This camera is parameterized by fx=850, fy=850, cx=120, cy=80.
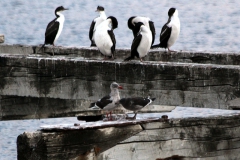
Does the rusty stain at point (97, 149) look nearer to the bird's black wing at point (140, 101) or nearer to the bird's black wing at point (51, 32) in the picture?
the bird's black wing at point (140, 101)

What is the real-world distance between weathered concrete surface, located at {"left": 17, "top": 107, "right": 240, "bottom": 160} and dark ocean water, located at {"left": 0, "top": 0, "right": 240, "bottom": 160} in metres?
8.44

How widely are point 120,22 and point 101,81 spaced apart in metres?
28.3

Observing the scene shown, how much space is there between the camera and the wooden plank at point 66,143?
5457 mm

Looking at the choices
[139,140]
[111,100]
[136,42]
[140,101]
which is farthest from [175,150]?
[136,42]

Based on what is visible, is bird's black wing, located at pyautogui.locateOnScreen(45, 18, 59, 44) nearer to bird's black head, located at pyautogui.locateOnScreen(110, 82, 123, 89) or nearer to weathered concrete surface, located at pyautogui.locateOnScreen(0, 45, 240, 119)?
weathered concrete surface, located at pyautogui.locateOnScreen(0, 45, 240, 119)

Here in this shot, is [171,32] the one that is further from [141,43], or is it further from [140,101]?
[140,101]

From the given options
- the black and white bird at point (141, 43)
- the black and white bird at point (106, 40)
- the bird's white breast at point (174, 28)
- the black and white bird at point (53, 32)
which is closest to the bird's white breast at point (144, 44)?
the black and white bird at point (141, 43)

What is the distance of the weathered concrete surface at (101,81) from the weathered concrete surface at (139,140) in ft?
1.93

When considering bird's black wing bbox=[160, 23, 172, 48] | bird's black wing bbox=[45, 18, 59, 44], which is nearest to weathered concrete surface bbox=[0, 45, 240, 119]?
bird's black wing bbox=[160, 23, 172, 48]

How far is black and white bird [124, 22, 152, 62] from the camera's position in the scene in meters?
9.24

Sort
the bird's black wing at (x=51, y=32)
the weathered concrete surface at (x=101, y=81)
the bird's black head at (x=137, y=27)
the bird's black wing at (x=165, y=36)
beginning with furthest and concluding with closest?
the bird's black wing at (x=51, y=32)
the bird's black wing at (x=165, y=36)
the bird's black head at (x=137, y=27)
the weathered concrete surface at (x=101, y=81)

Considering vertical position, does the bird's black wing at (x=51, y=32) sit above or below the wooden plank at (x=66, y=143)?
above

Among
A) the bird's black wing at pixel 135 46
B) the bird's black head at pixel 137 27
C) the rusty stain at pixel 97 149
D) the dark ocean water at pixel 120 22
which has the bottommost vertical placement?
the dark ocean water at pixel 120 22

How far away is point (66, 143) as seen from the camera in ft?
18.1
